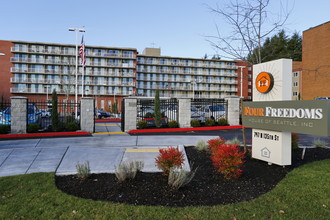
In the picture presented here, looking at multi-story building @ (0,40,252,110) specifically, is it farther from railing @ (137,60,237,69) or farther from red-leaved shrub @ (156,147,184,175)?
red-leaved shrub @ (156,147,184,175)

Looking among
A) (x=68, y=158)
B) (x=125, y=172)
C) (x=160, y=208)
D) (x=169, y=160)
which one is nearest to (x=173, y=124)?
(x=68, y=158)

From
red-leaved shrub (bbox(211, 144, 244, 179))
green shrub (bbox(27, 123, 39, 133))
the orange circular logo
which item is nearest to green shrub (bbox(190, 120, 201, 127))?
the orange circular logo

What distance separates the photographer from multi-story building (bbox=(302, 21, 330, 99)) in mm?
41812

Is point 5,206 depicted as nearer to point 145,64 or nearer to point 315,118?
point 315,118

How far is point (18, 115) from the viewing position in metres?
13.0

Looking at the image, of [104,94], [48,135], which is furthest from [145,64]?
[48,135]

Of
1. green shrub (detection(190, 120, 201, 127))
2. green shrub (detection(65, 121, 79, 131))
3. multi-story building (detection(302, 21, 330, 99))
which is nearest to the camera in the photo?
green shrub (detection(65, 121, 79, 131))

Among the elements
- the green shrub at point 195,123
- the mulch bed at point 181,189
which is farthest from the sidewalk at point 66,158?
the green shrub at point 195,123

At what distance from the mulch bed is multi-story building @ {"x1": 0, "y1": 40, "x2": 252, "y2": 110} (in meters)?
50.2

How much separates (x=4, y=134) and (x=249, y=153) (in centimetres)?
1245

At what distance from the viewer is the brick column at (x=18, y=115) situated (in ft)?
42.3

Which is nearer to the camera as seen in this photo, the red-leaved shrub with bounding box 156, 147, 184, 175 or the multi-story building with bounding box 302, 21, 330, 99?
the red-leaved shrub with bounding box 156, 147, 184, 175

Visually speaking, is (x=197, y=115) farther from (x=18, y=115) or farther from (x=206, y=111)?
(x=18, y=115)

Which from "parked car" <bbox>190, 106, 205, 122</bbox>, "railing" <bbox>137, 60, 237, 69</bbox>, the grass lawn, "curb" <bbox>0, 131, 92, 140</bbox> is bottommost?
the grass lawn
